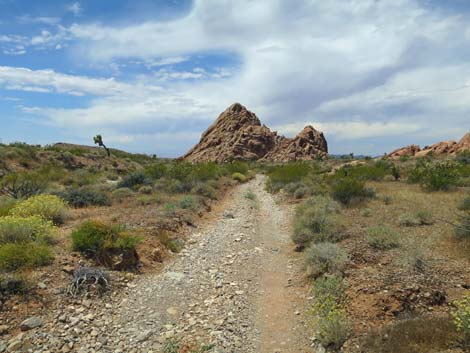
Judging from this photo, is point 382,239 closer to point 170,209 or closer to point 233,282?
point 233,282

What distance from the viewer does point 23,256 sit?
7.45m

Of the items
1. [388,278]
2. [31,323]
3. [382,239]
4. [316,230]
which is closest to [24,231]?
[31,323]

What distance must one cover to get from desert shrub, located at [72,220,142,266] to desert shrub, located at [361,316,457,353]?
590cm

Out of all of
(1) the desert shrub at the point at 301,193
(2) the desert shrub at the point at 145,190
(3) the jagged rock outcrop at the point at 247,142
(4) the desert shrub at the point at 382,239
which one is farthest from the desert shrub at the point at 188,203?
(3) the jagged rock outcrop at the point at 247,142

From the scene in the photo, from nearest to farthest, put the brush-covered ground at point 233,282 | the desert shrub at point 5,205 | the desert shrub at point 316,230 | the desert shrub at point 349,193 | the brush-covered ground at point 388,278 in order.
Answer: the brush-covered ground at point 388,278, the brush-covered ground at point 233,282, the desert shrub at point 316,230, the desert shrub at point 5,205, the desert shrub at point 349,193

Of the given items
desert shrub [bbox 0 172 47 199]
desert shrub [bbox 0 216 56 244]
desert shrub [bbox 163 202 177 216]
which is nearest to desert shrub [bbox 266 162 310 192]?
A: desert shrub [bbox 163 202 177 216]

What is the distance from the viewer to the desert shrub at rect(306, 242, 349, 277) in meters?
7.71

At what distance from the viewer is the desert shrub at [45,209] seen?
11.2m

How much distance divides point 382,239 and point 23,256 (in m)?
8.19

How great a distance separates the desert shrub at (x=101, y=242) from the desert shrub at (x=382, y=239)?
597 centimetres

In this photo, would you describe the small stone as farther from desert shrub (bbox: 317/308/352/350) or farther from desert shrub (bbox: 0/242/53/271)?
desert shrub (bbox: 317/308/352/350)

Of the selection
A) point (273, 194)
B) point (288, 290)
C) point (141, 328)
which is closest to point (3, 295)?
point (141, 328)

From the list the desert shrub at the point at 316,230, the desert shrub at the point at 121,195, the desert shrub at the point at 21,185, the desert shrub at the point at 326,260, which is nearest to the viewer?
the desert shrub at the point at 326,260

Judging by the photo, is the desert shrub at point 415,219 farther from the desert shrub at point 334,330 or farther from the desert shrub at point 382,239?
the desert shrub at point 334,330
